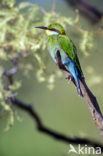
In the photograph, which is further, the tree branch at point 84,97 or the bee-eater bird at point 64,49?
the bee-eater bird at point 64,49

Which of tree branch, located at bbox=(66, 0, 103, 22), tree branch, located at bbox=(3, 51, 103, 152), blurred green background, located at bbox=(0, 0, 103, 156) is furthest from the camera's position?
blurred green background, located at bbox=(0, 0, 103, 156)

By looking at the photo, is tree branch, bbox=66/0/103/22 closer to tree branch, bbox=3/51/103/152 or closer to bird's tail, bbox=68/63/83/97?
tree branch, bbox=3/51/103/152
